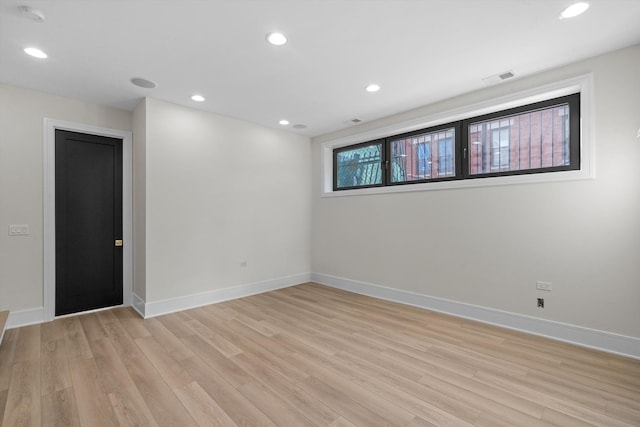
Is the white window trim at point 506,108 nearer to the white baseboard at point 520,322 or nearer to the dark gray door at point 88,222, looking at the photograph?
the white baseboard at point 520,322

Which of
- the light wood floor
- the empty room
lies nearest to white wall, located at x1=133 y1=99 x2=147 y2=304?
the empty room

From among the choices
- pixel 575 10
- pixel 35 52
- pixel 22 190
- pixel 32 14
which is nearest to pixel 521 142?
pixel 575 10

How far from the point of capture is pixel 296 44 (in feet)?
8.08

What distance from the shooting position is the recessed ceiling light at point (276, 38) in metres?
2.33

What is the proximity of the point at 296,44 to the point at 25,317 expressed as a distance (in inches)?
162

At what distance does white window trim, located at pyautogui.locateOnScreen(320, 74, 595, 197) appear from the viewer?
2711mm

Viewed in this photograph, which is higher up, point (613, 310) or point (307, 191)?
point (307, 191)

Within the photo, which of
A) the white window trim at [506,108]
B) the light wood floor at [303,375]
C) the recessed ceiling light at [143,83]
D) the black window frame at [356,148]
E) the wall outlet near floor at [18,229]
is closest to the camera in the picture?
the light wood floor at [303,375]

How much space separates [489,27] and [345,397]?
9.67 ft

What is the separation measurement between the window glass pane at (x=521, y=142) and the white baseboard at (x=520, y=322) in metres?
1.62

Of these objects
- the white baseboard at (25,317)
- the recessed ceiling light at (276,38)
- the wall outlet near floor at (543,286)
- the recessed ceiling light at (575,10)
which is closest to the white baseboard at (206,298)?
the white baseboard at (25,317)

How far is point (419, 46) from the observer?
250 cm

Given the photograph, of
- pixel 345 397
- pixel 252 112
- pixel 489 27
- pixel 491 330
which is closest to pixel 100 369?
pixel 345 397

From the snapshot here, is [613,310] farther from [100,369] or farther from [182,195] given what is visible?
[182,195]
